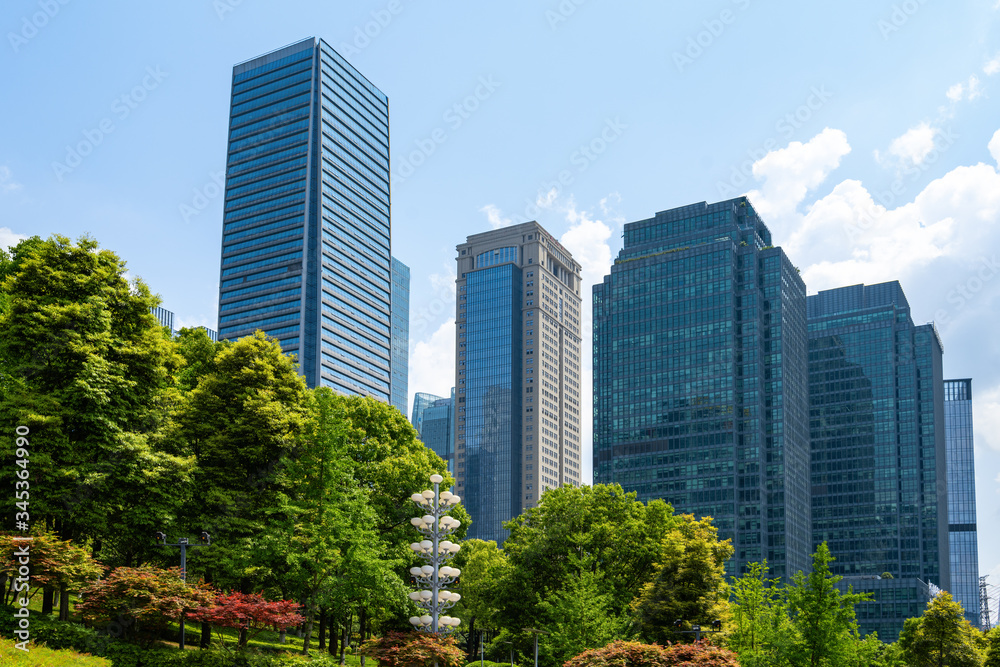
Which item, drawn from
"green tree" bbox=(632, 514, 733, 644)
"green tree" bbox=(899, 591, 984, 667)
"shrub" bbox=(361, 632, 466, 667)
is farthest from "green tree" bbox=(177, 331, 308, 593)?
"green tree" bbox=(899, 591, 984, 667)

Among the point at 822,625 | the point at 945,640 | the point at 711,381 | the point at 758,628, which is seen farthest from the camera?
the point at 711,381

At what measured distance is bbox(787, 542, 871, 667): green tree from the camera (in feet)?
144

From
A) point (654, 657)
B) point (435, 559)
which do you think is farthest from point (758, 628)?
point (435, 559)

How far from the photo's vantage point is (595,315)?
634ft

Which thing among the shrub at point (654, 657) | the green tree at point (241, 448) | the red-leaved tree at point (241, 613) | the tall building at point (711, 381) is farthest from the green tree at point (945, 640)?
the tall building at point (711, 381)

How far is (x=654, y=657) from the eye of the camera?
37250 millimetres

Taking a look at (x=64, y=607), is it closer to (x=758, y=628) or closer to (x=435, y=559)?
(x=435, y=559)

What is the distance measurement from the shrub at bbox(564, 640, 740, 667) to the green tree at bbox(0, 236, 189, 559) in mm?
20636

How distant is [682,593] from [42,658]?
3216cm

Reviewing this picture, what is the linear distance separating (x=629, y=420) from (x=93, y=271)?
144668 mm

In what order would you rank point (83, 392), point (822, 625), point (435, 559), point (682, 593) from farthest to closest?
point (682, 593)
point (822, 625)
point (83, 392)
point (435, 559)

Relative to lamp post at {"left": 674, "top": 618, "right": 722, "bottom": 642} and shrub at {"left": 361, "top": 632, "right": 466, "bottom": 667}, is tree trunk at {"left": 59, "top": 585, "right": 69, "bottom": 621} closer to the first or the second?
shrub at {"left": 361, "top": 632, "right": 466, "bottom": 667}

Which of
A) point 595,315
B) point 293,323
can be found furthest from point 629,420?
point 293,323

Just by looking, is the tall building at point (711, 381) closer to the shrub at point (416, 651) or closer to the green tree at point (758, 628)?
the green tree at point (758, 628)
